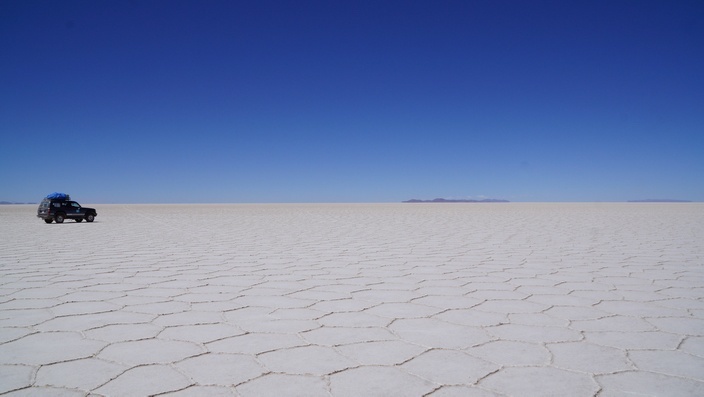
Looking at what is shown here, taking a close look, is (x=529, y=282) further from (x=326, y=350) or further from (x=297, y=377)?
(x=297, y=377)

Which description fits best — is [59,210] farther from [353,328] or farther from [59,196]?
[353,328]

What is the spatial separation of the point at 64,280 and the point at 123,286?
682mm

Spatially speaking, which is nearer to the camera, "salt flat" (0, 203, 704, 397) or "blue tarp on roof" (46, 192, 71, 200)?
"salt flat" (0, 203, 704, 397)

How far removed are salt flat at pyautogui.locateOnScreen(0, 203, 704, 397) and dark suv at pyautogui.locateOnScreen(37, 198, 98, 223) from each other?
324 inches

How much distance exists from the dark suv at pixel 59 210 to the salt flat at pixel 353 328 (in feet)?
27.0

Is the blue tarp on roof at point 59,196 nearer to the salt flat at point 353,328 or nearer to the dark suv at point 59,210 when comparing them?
the dark suv at point 59,210

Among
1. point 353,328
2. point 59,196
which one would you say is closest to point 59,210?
point 59,196

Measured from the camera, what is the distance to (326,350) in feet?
6.92

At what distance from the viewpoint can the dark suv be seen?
39.5 ft

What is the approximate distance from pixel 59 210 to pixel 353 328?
12.6 meters

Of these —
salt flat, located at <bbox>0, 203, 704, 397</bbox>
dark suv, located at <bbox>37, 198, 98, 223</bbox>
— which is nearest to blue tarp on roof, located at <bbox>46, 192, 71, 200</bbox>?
dark suv, located at <bbox>37, 198, 98, 223</bbox>

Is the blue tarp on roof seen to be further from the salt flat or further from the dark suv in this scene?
the salt flat

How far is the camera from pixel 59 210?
480 inches

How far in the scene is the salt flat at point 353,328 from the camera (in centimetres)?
176
